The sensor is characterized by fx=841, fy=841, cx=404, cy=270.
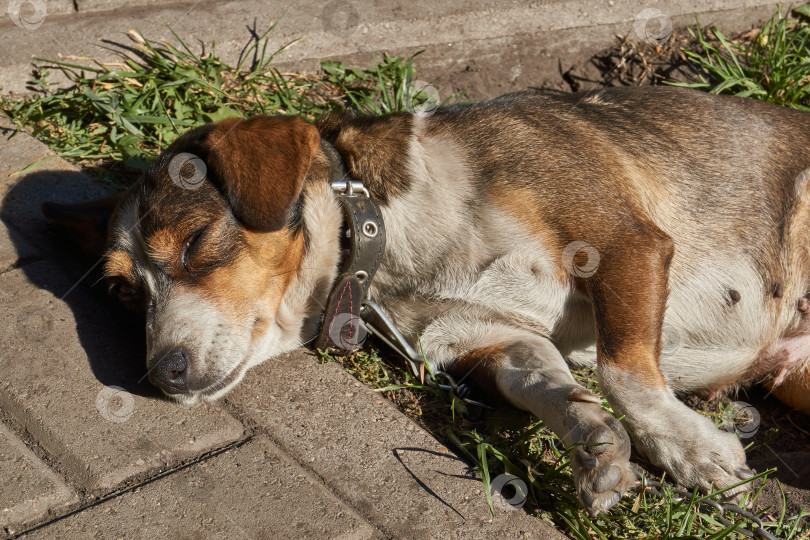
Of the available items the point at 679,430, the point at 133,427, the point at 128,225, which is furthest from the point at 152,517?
the point at 679,430

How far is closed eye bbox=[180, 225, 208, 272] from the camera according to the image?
10.8ft

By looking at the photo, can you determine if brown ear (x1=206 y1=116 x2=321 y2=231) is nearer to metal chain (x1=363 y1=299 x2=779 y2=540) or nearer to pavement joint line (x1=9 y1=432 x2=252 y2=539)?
metal chain (x1=363 y1=299 x2=779 y2=540)

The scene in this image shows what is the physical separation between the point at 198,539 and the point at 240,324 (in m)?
0.96

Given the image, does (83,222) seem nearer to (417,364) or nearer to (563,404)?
(417,364)

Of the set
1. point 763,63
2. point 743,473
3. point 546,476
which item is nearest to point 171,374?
point 546,476

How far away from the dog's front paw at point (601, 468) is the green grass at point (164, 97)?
2727mm

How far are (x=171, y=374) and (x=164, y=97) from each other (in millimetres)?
2388

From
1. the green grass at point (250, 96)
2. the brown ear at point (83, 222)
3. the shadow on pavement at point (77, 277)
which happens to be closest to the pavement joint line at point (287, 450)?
the shadow on pavement at point (77, 277)

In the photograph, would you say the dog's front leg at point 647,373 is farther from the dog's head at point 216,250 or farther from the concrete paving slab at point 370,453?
the dog's head at point 216,250

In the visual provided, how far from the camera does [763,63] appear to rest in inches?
209

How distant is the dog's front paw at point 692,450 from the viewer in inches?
119

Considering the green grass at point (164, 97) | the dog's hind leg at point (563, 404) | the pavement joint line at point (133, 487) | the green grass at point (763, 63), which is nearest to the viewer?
the pavement joint line at point (133, 487)

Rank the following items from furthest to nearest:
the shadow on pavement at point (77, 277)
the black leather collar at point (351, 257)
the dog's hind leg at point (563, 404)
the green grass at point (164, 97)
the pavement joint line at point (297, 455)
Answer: the green grass at point (164, 97), the black leather collar at point (351, 257), the shadow on pavement at point (77, 277), the dog's hind leg at point (563, 404), the pavement joint line at point (297, 455)

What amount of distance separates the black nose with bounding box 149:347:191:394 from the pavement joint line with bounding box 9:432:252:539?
30cm
